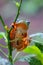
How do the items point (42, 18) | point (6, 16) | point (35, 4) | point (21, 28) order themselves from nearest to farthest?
point (21, 28)
point (35, 4)
point (6, 16)
point (42, 18)

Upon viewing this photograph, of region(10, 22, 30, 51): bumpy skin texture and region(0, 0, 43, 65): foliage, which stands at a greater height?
region(10, 22, 30, 51): bumpy skin texture

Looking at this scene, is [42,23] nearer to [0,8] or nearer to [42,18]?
[42,18]

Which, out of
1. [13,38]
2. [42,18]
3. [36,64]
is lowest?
[42,18]

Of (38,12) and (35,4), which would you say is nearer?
(35,4)

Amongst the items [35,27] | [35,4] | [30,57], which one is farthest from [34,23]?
[30,57]

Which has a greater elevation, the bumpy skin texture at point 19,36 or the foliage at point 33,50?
the bumpy skin texture at point 19,36

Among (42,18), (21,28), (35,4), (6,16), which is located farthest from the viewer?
(42,18)

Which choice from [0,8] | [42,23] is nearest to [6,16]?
[0,8]

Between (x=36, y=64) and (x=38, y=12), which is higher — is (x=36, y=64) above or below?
above
